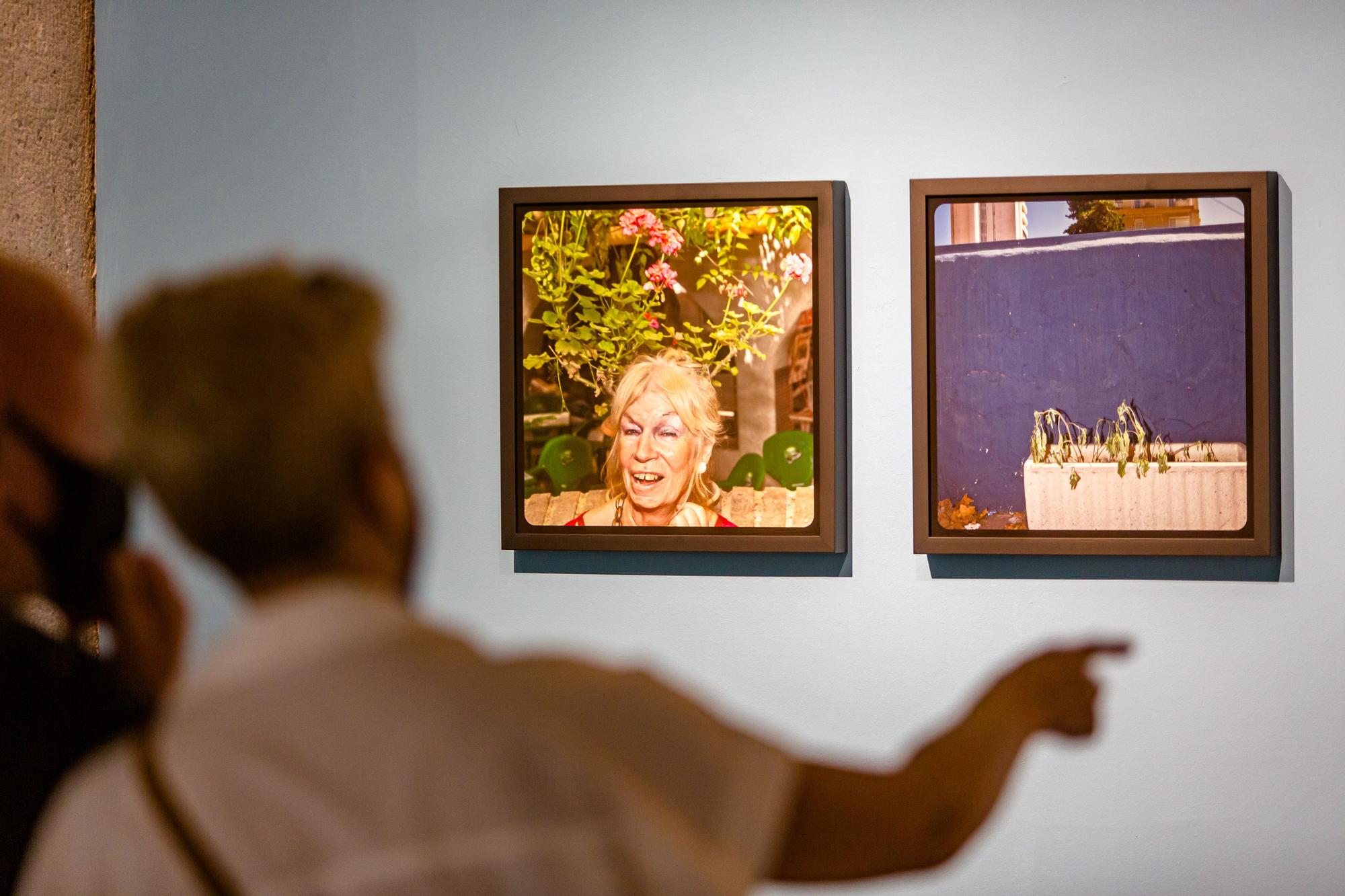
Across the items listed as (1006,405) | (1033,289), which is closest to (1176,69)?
(1033,289)

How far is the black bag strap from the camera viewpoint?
1.39 ft

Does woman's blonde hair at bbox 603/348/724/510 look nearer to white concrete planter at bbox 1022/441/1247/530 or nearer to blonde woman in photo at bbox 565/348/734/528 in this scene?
blonde woman in photo at bbox 565/348/734/528

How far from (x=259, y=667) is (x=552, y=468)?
2.57 ft

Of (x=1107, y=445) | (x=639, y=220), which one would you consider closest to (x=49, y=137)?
(x=639, y=220)

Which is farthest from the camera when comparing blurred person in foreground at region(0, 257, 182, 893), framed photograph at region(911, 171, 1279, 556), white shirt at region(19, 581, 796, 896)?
framed photograph at region(911, 171, 1279, 556)

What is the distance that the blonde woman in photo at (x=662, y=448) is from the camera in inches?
46.2

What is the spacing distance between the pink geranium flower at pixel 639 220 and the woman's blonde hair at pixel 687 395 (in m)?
0.14

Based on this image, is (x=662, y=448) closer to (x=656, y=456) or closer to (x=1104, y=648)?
(x=656, y=456)

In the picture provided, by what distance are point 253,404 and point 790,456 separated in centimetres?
81

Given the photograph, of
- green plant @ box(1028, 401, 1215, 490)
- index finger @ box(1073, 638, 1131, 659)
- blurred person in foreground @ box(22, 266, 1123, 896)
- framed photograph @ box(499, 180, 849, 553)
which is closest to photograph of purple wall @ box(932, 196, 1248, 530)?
green plant @ box(1028, 401, 1215, 490)

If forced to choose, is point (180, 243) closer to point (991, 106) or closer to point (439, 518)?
point (439, 518)

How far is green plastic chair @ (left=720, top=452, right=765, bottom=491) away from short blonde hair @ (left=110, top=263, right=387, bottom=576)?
0.76 meters

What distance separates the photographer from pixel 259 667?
0.43 m

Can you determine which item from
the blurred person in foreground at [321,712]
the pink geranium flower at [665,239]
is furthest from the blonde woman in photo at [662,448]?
the blurred person in foreground at [321,712]
